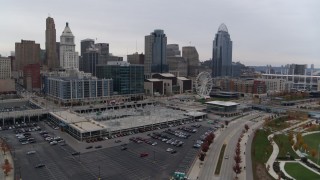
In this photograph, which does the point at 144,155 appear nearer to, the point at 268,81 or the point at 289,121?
the point at 289,121

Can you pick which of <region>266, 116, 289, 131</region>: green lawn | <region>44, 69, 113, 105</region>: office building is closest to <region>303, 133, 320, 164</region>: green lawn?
<region>266, 116, 289, 131</region>: green lawn

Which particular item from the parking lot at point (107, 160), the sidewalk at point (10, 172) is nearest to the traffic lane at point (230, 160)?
the parking lot at point (107, 160)

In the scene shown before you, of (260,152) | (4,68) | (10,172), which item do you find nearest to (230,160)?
(260,152)

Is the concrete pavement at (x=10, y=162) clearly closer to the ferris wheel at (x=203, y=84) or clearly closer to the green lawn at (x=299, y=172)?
the green lawn at (x=299, y=172)

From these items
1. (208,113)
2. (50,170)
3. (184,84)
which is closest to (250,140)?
(208,113)

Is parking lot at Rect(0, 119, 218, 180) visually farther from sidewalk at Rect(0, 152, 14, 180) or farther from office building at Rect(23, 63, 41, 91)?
office building at Rect(23, 63, 41, 91)
